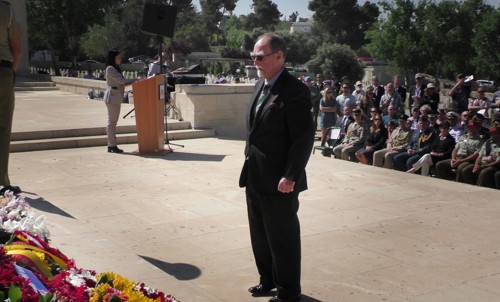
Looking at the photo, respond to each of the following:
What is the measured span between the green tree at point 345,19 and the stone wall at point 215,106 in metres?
63.1

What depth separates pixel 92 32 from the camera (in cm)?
5300

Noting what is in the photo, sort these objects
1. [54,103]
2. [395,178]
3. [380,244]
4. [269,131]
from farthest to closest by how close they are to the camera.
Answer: [54,103]
[395,178]
[380,244]
[269,131]

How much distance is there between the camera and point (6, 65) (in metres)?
6.23

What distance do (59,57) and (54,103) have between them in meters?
38.6

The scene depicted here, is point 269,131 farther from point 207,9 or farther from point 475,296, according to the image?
point 207,9

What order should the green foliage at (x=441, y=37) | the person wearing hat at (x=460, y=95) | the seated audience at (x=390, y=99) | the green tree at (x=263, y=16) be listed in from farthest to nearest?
the green tree at (x=263, y=16) → the green foliage at (x=441, y=37) → the seated audience at (x=390, y=99) → the person wearing hat at (x=460, y=95)

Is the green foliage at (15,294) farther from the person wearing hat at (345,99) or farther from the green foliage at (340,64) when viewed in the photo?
the green foliage at (340,64)

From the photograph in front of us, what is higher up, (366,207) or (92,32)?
(92,32)

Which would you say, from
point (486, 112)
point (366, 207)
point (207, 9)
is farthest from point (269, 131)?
point (207, 9)

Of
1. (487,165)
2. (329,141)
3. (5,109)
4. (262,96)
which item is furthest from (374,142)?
(262,96)

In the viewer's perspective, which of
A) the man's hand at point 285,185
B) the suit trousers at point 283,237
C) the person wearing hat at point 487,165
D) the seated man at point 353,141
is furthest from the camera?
the seated man at point 353,141

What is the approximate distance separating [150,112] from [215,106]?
118 inches

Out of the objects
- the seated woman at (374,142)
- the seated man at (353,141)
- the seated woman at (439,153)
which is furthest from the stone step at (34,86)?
the seated woman at (439,153)

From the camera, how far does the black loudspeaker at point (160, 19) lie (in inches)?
442
